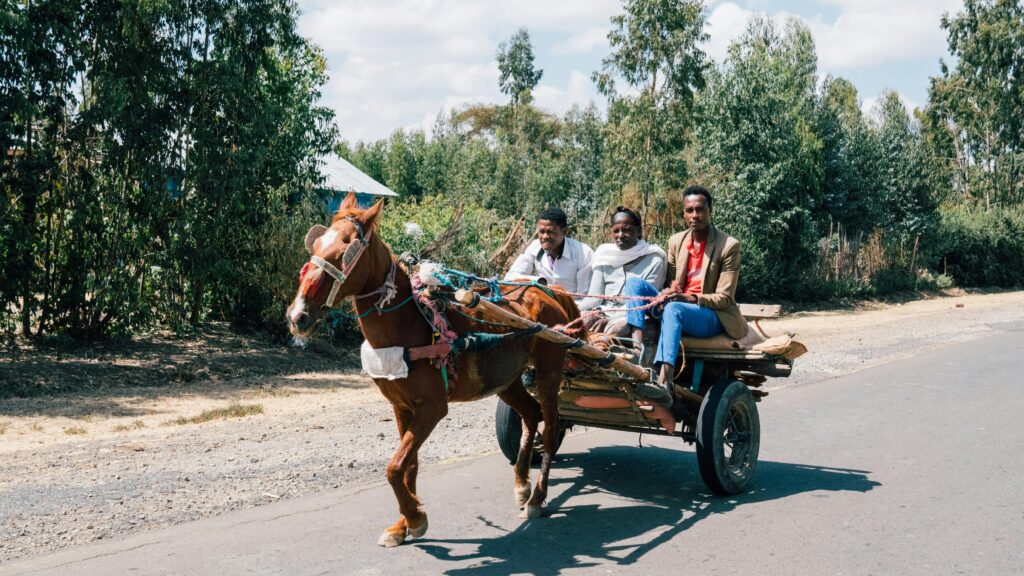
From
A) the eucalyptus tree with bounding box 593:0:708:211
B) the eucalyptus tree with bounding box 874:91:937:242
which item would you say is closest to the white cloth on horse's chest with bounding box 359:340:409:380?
the eucalyptus tree with bounding box 593:0:708:211

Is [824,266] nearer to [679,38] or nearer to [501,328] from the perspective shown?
[679,38]

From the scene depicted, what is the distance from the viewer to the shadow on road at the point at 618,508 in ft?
17.0

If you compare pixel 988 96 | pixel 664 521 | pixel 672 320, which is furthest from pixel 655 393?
pixel 988 96

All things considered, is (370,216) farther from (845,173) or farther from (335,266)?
(845,173)

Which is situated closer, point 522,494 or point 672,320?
point 522,494

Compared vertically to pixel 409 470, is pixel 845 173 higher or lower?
higher

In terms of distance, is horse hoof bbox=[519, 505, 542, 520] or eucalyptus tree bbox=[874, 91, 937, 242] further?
eucalyptus tree bbox=[874, 91, 937, 242]

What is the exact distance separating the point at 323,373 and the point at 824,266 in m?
18.9

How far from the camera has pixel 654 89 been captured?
21.6 metres

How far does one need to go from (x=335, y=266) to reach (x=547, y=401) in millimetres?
2244

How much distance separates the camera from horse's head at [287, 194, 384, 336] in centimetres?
441

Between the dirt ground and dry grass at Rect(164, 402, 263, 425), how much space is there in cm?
4

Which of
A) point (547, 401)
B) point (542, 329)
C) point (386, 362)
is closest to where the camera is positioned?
point (386, 362)

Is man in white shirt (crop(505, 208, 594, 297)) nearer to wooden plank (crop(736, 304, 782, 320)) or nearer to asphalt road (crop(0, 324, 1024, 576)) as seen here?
wooden plank (crop(736, 304, 782, 320))
